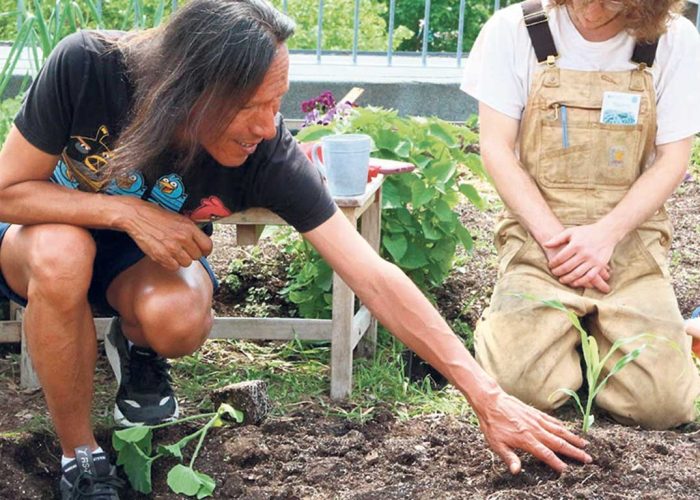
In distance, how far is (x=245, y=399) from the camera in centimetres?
314

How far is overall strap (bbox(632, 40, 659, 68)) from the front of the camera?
3428mm

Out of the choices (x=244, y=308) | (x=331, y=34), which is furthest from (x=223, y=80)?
(x=331, y=34)

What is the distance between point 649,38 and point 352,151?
3.11 ft

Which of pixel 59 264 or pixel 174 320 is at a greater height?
pixel 59 264

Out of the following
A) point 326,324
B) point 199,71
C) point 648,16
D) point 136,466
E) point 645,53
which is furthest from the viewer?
point 326,324

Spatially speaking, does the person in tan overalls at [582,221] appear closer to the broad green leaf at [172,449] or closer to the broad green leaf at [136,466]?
the broad green leaf at [172,449]

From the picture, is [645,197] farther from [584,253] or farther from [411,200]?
[411,200]

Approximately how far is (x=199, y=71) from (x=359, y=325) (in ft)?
4.52

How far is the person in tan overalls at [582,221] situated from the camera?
3.39 meters

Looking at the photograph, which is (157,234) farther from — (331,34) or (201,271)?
(331,34)

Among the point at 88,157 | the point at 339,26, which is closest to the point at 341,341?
the point at 88,157

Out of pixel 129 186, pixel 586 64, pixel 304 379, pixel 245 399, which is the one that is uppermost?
pixel 586 64

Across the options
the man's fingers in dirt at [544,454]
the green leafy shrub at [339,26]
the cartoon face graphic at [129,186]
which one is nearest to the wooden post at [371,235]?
the cartoon face graphic at [129,186]

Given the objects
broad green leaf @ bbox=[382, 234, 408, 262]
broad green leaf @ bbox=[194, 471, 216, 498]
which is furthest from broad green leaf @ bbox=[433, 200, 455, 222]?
broad green leaf @ bbox=[194, 471, 216, 498]
